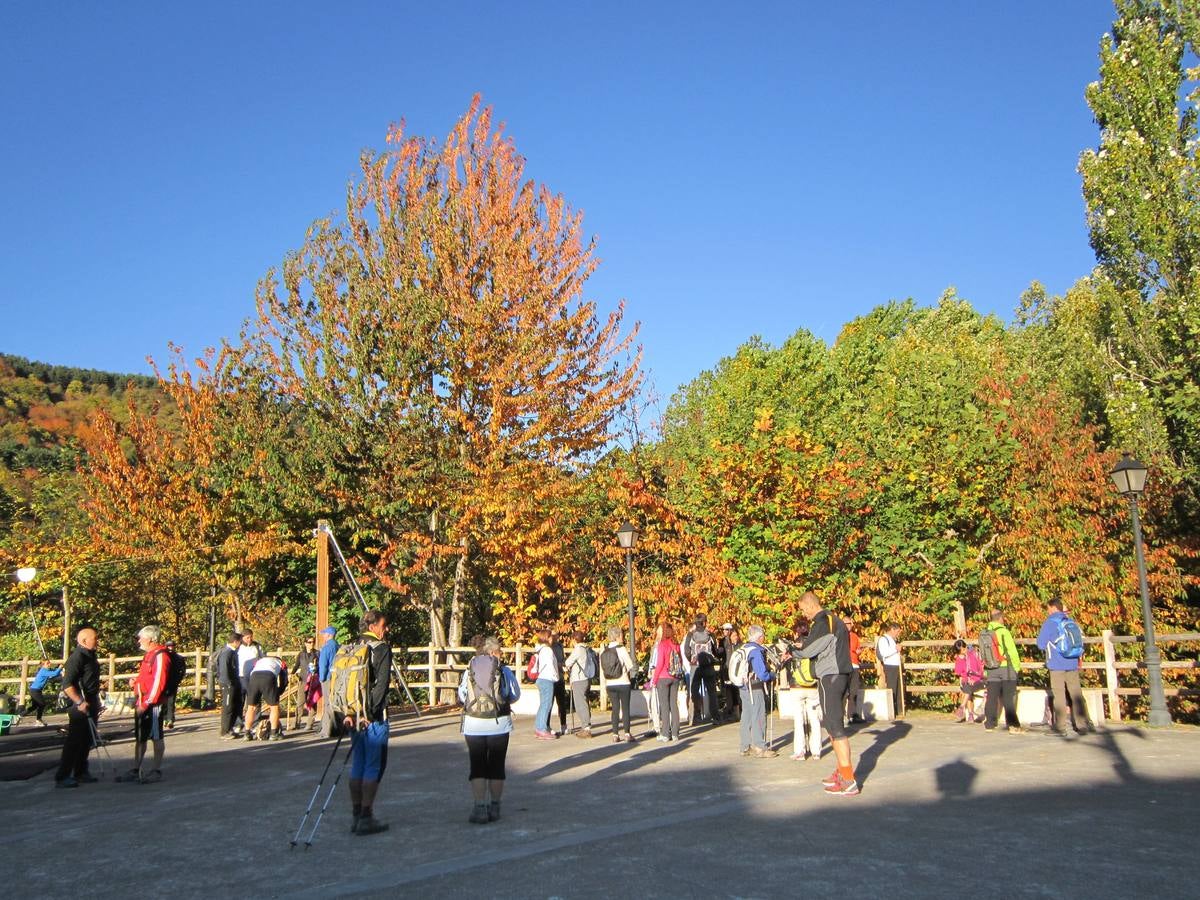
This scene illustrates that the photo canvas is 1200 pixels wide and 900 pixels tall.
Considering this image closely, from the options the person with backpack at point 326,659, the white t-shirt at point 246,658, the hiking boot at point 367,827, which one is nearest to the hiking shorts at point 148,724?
the person with backpack at point 326,659

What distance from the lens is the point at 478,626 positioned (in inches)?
1226

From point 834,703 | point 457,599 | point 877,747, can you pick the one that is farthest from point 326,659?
point 457,599

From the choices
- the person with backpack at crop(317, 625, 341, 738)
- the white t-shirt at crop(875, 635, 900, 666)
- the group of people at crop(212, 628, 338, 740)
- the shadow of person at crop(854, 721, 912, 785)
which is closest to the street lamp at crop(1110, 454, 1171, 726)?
the shadow of person at crop(854, 721, 912, 785)

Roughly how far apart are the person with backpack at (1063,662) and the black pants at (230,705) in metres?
12.6

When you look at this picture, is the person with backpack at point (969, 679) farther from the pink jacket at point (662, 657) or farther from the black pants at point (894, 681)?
the pink jacket at point (662, 657)

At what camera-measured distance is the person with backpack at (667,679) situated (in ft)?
44.4

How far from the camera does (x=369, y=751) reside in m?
7.77

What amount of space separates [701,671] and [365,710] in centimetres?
889

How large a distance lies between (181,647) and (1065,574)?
2892 centimetres

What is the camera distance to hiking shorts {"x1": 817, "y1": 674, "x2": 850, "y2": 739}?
8805 millimetres

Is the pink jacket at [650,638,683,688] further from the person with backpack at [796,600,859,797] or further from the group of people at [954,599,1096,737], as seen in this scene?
the group of people at [954,599,1096,737]

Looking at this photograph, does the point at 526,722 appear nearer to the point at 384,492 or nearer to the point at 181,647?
the point at 384,492

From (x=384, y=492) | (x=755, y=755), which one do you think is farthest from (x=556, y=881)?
(x=384, y=492)

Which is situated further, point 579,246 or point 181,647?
point 181,647
